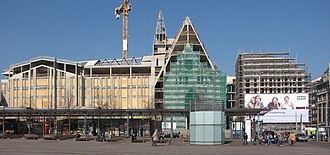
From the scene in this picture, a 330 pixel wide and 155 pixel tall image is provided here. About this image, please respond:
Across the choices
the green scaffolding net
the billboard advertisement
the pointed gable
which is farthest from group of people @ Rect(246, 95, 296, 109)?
the pointed gable

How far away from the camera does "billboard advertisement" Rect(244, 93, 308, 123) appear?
114938 millimetres

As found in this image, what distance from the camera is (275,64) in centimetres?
14162

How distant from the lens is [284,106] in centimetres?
11638

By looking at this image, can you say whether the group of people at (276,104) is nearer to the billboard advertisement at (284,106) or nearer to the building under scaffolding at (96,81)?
the billboard advertisement at (284,106)

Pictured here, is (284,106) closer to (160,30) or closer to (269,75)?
(269,75)

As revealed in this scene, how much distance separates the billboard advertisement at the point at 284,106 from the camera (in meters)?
115

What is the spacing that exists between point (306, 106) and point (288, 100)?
14.9ft

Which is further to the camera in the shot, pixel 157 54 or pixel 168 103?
pixel 157 54

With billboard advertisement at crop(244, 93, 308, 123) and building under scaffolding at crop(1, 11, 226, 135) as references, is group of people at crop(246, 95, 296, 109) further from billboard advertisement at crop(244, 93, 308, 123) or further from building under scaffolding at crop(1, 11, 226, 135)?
building under scaffolding at crop(1, 11, 226, 135)

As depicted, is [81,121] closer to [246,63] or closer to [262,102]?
[262,102]

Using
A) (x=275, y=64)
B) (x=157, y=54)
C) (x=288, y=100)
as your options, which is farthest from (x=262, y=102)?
(x=157, y=54)

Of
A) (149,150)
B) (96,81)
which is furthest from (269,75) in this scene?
(149,150)

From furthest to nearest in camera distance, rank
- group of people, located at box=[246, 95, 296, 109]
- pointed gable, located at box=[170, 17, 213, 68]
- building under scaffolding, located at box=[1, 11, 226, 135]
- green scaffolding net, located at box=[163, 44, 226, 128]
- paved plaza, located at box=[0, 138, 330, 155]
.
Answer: pointed gable, located at box=[170, 17, 213, 68]
building under scaffolding, located at box=[1, 11, 226, 135]
green scaffolding net, located at box=[163, 44, 226, 128]
group of people, located at box=[246, 95, 296, 109]
paved plaza, located at box=[0, 138, 330, 155]

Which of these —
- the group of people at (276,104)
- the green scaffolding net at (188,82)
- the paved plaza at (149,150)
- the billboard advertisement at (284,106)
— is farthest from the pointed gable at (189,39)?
the paved plaza at (149,150)
